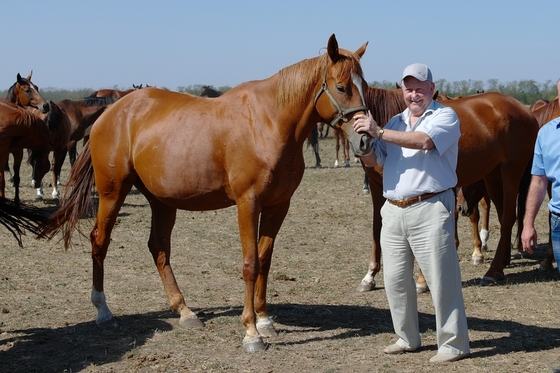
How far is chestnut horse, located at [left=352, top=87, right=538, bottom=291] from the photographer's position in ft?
22.6

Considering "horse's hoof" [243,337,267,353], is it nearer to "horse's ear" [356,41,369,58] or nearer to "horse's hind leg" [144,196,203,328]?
"horse's hind leg" [144,196,203,328]

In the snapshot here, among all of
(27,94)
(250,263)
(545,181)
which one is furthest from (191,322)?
(27,94)

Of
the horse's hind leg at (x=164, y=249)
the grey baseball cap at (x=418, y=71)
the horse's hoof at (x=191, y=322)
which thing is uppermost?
the grey baseball cap at (x=418, y=71)

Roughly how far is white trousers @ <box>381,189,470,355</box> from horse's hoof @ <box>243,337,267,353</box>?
3.27ft

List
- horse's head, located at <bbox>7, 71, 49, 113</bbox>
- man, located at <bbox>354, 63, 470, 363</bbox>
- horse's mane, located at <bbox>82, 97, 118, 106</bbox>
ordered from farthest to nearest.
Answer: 1. horse's mane, located at <bbox>82, 97, 118, 106</bbox>
2. horse's head, located at <bbox>7, 71, 49, 113</bbox>
3. man, located at <bbox>354, 63, 470, 363</bbox>

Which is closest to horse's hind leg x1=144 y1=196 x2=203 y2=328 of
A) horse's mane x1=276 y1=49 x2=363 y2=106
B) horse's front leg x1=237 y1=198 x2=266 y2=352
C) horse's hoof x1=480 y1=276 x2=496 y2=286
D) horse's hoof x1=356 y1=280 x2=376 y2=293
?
horse's front leg x1=237 y1=198 x2=266 y2=352

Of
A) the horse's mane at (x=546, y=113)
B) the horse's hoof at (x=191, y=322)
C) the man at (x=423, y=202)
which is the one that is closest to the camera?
the man at (x=423, y=202)

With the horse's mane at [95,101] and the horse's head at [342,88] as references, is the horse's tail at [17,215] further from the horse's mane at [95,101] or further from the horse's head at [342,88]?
the horse's mane at [95,101]

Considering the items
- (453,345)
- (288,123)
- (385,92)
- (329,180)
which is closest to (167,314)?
(288,123)

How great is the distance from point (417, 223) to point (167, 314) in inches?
104

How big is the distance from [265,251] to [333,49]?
168 centimetres

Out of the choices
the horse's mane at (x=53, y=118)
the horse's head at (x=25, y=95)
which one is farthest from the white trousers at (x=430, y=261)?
the horse's head at (x=25, y=95)

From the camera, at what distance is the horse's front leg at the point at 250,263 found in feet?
16.3

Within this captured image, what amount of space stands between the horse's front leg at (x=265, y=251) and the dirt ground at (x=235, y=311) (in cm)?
20
